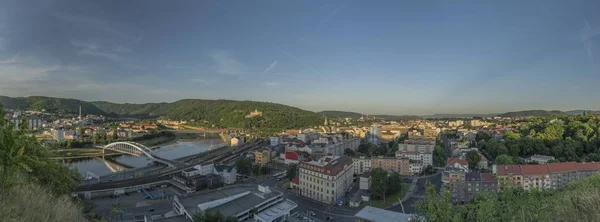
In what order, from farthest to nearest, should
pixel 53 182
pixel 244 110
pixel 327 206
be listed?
pixel 244 110, pixel 327 206, pixel 53 182

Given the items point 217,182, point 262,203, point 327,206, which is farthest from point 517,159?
point 217,182

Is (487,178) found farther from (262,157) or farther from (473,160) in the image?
(262,157)

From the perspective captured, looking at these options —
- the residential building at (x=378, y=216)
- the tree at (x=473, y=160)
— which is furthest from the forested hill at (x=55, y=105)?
the tree at (x=473, y=160)

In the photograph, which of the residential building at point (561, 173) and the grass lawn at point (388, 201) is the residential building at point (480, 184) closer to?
the grass lawn at point (388, 201)

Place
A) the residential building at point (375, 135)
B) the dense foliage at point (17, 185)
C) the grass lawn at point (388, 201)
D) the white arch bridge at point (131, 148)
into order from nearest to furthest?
1. the dense foliage at point (17, 185)
2. the grass lawn at point (388, 201)
3. the white arch bridge at point (131, 148)
4. the residential building at point (375, 135)

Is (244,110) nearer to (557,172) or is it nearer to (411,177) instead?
(411,177)

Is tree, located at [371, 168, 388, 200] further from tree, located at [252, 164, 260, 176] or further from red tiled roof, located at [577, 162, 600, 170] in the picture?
red tiled roof, located at [577, 162, 600, 170]
